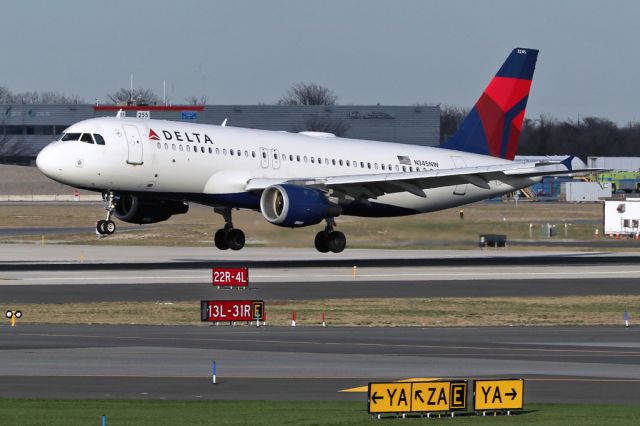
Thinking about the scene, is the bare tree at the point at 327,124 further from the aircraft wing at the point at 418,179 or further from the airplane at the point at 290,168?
the aircraft wing at the point at 418,179

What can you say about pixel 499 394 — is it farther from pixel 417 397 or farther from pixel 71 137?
pixel 71 137

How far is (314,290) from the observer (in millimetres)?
50375

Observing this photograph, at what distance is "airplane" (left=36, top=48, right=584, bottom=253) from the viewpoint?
2244 inches

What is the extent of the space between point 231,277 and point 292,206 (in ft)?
34.8

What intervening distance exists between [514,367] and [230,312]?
12.3 meters

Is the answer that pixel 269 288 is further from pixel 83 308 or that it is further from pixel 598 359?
pixel 598 359

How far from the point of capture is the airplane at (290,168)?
57.0 m

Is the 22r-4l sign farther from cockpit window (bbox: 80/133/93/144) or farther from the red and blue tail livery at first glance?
the red and blue tail livery

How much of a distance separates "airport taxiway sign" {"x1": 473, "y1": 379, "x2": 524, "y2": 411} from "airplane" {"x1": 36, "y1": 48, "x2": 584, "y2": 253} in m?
33.3

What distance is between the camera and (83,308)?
43.2 m

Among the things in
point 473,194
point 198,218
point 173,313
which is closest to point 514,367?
point 173,313

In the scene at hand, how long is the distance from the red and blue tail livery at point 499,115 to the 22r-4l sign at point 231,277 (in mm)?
24296

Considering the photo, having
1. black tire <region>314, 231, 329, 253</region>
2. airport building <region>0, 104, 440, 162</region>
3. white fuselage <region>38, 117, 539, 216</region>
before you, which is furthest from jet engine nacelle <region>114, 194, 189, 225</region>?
airport building <region>0, 104, 440, 162</region>


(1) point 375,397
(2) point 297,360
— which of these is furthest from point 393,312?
(1) point 375,397
